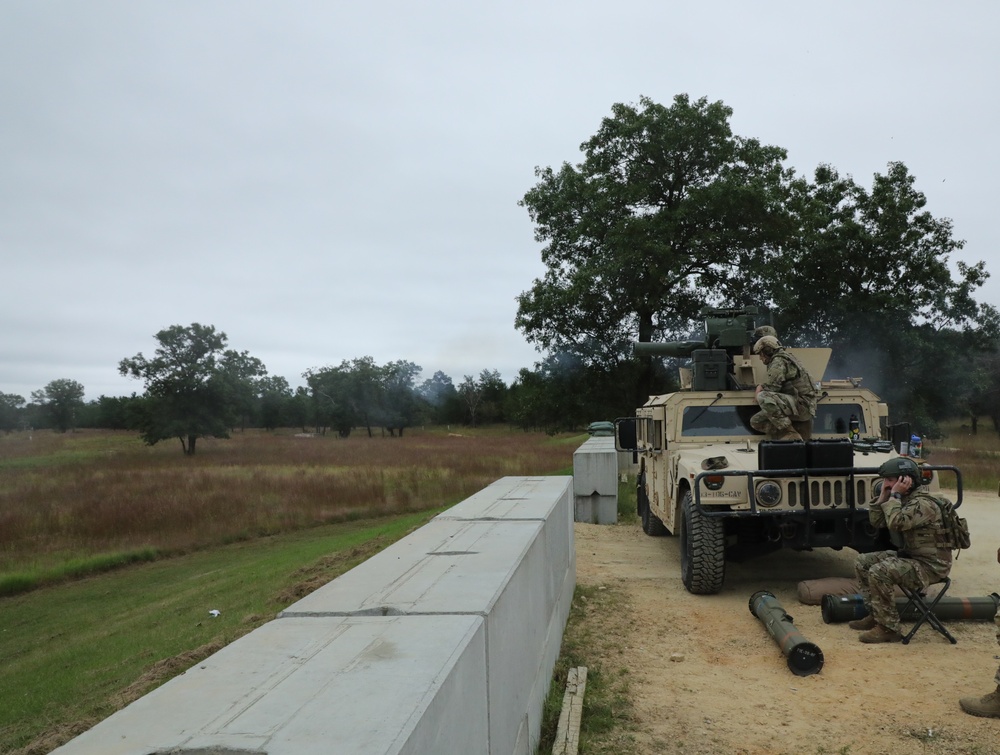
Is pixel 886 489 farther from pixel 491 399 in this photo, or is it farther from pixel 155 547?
pixel 491 399

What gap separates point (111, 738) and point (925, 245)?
22.9 meters

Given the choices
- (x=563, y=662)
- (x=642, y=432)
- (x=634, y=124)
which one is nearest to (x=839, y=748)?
(x=563, y=662)

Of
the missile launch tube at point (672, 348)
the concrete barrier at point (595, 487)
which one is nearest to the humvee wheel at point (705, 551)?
the missile launch tube at point (672, 348)

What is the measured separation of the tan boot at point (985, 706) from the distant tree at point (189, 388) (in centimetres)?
3127

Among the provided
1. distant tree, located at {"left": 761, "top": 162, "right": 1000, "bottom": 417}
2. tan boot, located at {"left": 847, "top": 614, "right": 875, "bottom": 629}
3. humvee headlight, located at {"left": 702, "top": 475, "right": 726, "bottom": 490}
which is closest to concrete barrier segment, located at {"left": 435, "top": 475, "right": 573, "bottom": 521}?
humvee headlight, located at {"left": 702, "top": 475, "right": 726, "bottom": 490}

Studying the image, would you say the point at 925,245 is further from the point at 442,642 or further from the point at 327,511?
the point at 442,642

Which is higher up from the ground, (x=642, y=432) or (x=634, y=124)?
(x=634, y=124)

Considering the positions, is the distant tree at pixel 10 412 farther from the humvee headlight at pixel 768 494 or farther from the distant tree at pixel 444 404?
the distant tree at pixel 444 404

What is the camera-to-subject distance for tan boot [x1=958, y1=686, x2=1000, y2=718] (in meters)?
4.20

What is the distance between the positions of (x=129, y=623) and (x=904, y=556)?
678 cm

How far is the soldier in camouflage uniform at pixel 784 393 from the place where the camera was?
7594 millimetres

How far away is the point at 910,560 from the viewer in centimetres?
555

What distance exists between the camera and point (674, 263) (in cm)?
1722

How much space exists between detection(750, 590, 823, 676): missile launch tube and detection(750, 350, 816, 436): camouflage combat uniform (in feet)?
7.22
